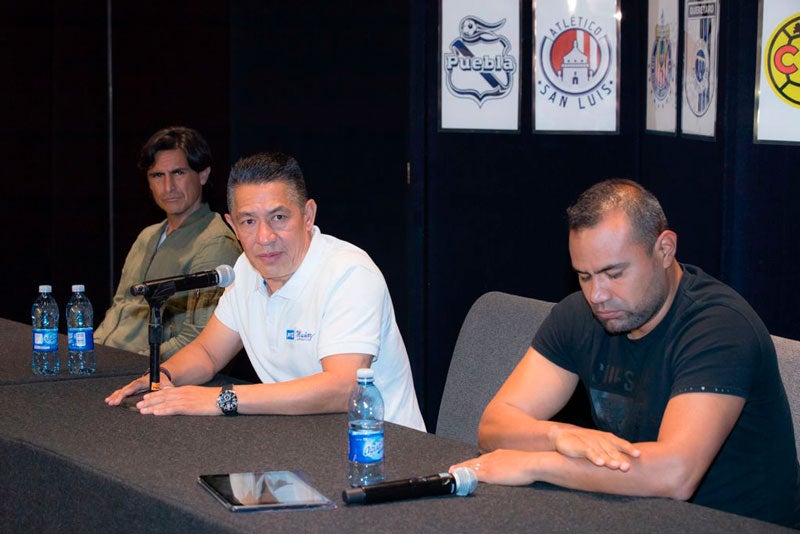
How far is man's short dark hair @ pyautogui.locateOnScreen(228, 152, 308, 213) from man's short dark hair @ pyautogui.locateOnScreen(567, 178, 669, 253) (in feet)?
2.74

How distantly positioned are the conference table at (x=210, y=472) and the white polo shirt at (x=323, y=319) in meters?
0.27

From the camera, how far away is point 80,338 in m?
3.04

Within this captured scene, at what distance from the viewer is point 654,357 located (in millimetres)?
2369

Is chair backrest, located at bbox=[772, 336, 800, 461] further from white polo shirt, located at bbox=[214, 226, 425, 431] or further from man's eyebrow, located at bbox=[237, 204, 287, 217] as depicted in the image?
man's eyebrow, located at bbox=[237, 204, 287, 217]

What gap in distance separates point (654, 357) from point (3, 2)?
504cm

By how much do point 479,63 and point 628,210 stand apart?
2.29m

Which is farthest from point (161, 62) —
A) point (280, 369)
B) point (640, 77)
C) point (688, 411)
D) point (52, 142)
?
point (688, 411)

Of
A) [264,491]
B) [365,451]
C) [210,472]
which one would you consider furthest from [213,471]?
[365,451]

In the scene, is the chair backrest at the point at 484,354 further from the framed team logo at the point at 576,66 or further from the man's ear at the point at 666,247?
the framed team logo at the point at 576,66

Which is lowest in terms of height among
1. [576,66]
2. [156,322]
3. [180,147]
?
[156,322]

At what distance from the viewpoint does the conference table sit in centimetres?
189

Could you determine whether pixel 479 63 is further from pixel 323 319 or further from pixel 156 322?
pixel 156 322

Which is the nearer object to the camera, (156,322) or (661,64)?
(156,322)

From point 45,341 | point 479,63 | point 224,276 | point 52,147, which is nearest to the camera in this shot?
point 224,276
